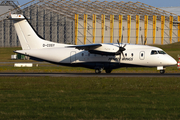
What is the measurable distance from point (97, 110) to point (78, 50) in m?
26.0

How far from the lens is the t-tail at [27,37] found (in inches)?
1576

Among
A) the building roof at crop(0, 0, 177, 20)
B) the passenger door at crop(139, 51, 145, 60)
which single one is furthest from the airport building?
the passenger door at crop(139, 51, 145, 60)

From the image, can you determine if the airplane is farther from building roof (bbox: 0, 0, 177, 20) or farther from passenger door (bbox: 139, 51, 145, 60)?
building roof (bbox: 0, 0, 177, 20)

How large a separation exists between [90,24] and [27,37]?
51341 mm

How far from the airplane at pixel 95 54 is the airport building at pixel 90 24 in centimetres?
4580

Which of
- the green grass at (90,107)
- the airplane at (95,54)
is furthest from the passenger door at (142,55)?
the green grass at (90,107)

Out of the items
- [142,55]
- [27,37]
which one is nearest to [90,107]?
[142,55]

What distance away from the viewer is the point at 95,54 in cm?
3784

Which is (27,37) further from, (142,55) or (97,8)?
(97,8)

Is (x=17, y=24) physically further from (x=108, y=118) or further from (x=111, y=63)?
(x=108, y=118)

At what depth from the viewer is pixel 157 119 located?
442 inches

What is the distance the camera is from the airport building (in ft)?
285

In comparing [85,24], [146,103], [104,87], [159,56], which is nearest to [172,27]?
[85,24]

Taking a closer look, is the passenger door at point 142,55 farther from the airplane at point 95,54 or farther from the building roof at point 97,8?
the building roof at point 97,8
